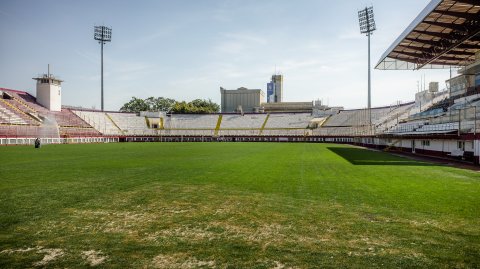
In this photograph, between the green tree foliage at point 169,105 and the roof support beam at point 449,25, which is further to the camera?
the green tree foliage at point 169,105

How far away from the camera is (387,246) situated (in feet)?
19.2

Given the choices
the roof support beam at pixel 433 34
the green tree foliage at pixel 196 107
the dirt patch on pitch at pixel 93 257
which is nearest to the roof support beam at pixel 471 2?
the roof support beam at pixel 433 34

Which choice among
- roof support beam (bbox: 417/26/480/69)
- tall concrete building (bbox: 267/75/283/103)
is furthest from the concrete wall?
tall concrete building (bbox: 267/75/283/103)

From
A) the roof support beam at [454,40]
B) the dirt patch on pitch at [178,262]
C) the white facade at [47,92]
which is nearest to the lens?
the dirt patch on pitch at [178,262]

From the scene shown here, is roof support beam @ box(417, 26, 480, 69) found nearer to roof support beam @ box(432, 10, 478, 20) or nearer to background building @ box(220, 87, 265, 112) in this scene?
roof support beam @ box(432, 10, 478, 20)

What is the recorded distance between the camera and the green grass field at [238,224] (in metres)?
→ 5.29

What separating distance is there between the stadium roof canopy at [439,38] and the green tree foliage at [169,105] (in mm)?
76165

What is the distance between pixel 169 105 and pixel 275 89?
160 ft

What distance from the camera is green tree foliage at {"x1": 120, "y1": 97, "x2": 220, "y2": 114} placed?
107 meters

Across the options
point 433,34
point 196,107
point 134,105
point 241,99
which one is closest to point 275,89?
point 241,99

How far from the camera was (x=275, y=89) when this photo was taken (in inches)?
5423

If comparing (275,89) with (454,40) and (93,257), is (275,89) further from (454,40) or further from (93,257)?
(93,257)

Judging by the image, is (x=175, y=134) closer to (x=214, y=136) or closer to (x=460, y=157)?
(x=214, y=136)

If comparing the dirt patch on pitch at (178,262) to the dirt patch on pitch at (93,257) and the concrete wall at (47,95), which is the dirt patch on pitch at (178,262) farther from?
the concrete wall at (47,95)
